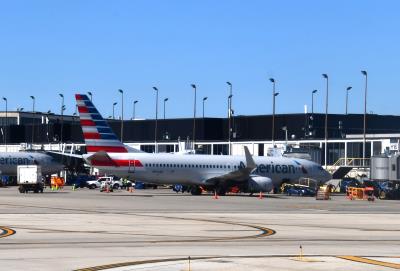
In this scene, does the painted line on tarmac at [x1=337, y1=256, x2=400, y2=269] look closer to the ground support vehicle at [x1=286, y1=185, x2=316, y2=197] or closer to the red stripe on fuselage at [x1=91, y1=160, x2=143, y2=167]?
the red stripe on fuselage at [x1=91, y1=160, x2=143, y2=167]

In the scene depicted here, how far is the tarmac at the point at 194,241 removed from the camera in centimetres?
2283

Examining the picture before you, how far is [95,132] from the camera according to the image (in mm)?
77938

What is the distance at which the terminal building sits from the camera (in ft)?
377

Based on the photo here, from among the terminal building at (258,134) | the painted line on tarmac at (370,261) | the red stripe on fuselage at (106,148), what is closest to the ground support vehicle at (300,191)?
the red stripe on fuselage at (106,148)

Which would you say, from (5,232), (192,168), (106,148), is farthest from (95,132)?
(5,232)

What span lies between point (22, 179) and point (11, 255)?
62.0 meters

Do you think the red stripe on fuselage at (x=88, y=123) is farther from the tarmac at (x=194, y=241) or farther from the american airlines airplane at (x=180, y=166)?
the tarmac at (x=194, y=241)

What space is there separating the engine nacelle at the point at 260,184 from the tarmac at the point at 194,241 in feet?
106

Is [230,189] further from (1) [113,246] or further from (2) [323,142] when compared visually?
(1) [113,246]

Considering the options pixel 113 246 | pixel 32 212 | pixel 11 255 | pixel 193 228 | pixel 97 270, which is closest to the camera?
pixel 97 270

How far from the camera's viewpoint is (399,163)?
79.6 meters

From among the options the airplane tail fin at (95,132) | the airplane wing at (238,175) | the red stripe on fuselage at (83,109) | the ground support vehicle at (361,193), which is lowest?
the ground support vehicle at (361,193)

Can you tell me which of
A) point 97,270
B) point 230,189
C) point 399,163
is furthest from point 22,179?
point 97,270

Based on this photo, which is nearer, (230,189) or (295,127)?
(230,189)
